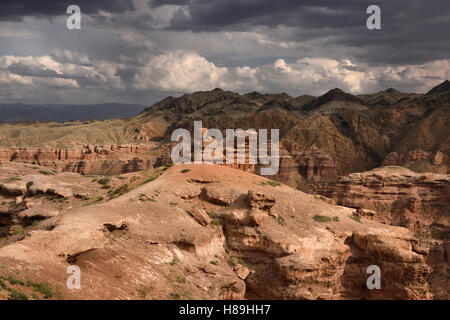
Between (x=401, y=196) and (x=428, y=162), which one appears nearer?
(x=401, y=196)

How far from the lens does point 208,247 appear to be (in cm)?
3098

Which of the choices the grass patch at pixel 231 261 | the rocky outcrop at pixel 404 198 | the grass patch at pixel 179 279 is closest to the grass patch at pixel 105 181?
the grass patch at pixel 231 261

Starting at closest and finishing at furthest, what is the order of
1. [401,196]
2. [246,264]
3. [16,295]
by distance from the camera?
[16,295] < [246,264] < [401,196]

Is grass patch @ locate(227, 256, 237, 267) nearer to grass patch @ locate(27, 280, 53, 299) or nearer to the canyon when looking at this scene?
the canyon

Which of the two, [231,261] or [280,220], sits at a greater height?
[280,220]

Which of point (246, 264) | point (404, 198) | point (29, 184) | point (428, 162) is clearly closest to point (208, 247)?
point (246, 264)

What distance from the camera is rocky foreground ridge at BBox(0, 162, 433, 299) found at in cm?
2161

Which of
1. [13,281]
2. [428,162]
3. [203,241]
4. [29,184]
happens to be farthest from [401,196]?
[13,281]

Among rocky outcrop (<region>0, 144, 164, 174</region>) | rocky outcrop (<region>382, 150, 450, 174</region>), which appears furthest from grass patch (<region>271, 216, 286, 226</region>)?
rocky outcrop (<region>0, 144, 164, 174</region>)

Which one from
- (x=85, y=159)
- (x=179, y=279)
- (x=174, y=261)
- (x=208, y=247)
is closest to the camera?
(x=179, y=279)

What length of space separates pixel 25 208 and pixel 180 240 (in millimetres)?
24371

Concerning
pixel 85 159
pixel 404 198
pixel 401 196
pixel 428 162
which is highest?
pixel 428 162

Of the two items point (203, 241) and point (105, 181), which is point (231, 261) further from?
point (105, 181)

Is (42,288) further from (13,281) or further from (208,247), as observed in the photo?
(208,247)
